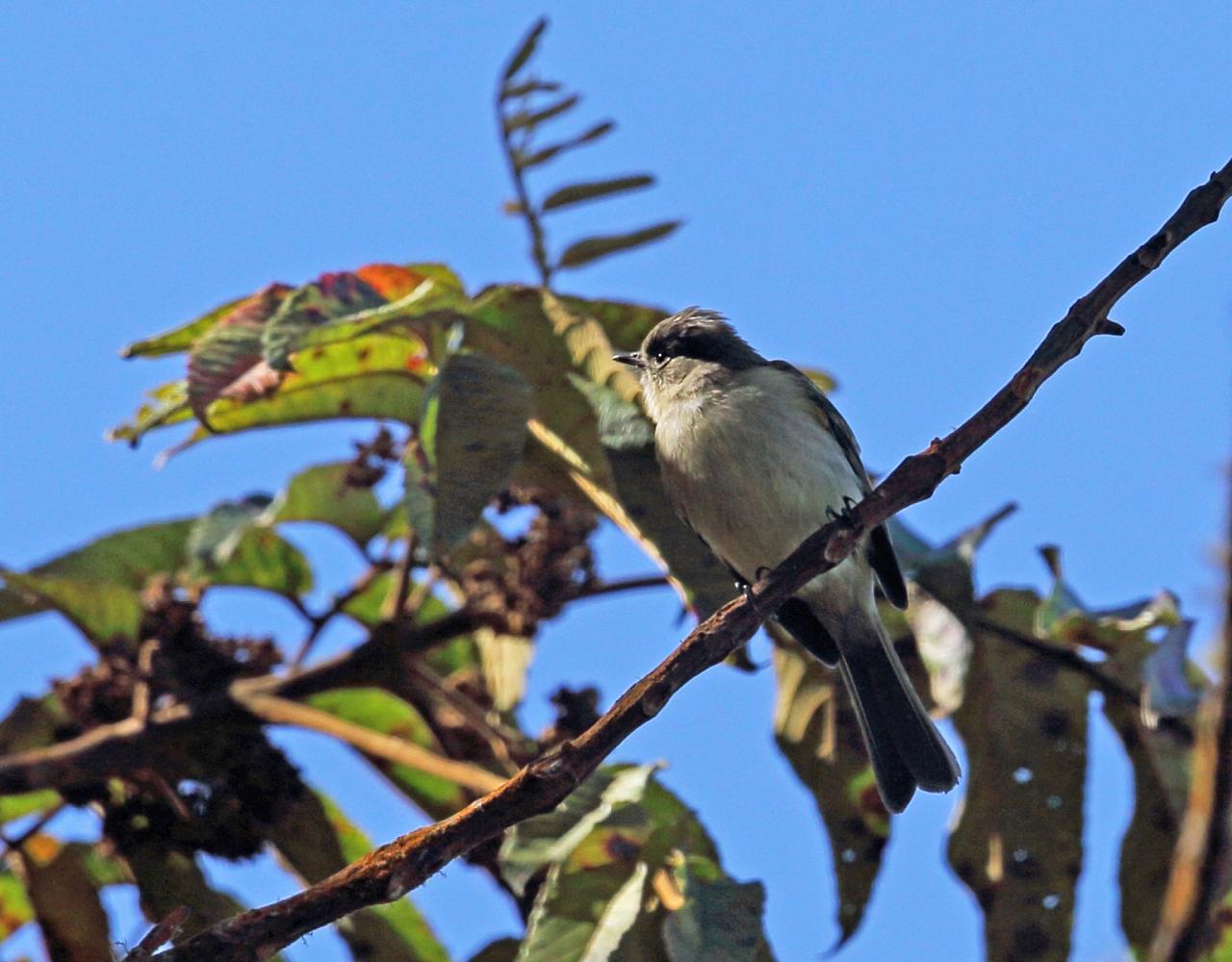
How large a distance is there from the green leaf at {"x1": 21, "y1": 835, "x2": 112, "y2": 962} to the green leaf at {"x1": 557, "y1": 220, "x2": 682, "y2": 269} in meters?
1.53

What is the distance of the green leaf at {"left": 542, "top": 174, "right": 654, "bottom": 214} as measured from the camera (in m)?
3.25

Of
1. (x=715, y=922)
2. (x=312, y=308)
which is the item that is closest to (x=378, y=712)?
(x=312, y=308)

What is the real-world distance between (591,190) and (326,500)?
85 centimetres

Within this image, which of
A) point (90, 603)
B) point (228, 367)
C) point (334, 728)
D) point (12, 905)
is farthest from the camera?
point (12, 905)

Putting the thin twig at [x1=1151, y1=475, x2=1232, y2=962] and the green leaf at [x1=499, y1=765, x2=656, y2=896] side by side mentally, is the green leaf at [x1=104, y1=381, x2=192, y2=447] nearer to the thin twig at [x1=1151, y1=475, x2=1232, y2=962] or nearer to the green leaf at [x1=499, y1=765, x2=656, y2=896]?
the green leaf at [x1=499, y1=765, x2=656, y2=896]

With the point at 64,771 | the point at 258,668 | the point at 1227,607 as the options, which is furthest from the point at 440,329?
the point at 1227,607

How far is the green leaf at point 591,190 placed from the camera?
10.6ft

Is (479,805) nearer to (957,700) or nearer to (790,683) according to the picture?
(957,700)

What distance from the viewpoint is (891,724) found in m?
3.32

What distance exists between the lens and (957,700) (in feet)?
9.78

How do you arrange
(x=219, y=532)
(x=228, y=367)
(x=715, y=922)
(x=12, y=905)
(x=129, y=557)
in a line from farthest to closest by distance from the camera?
(x=129, y=557) → (x=12, y=905) → (x=219, y=532) → (x=228, y=367) → (x=715, y=922)

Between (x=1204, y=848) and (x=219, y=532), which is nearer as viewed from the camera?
(x=1204, y=848)

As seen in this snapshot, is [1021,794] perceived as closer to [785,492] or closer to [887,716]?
[887,716]

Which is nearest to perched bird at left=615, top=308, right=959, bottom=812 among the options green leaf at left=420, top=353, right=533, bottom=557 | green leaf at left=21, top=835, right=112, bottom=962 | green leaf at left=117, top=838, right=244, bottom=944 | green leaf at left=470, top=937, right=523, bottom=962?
green leaf at left=420, top=353, right=533, bottom=557
